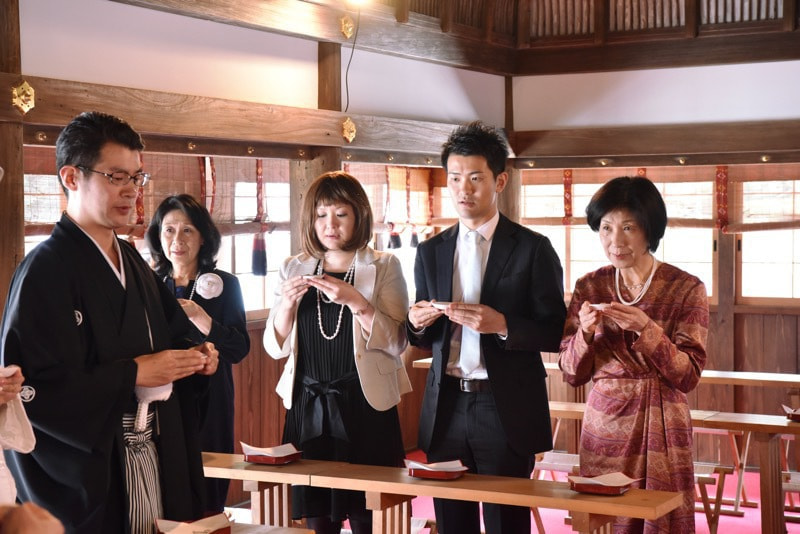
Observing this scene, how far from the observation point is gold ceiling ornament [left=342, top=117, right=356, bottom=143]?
215 inches

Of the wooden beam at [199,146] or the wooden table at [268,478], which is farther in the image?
the wooden beam at [199,146]

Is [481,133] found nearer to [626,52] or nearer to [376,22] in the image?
[376,22]

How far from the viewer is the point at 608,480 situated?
120 inches

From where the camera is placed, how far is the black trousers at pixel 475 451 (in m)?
3.28

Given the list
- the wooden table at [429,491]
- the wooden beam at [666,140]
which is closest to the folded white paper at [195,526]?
the wooden table at [429,491]

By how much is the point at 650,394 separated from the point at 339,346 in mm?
1006

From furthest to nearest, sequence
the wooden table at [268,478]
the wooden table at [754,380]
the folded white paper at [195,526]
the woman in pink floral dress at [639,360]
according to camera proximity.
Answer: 1. the wooden table at [754,380]
2. the wooden table at [268,478]
3. the woman in pink floral dress at [639,360]
4. the folded white paper at [195,526]

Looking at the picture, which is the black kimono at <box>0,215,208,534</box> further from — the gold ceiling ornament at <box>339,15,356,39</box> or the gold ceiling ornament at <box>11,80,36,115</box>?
the gold ceiling ornament at <box>339,15,356,39</box>

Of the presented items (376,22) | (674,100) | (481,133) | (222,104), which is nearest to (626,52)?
(674,100)

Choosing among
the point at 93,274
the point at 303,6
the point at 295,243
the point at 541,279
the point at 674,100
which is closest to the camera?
the point at 93,274

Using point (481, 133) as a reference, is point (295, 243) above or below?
below

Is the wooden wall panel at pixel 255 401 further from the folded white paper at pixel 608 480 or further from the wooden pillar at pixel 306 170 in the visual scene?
the folded white paper at pixel 608 480

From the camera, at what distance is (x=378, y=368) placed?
3443mm

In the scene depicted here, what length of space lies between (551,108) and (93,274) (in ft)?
15.6
